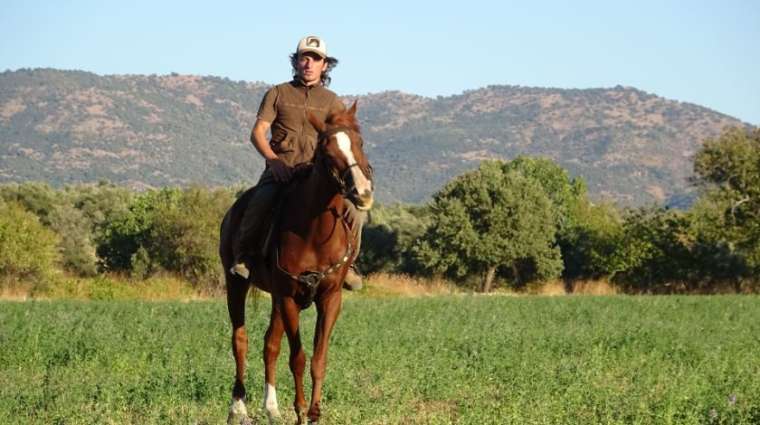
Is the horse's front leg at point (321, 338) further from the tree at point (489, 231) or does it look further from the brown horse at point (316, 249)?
the tree at point (489, 231)

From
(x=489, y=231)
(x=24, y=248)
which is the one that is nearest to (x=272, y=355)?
(x=24, y=248)

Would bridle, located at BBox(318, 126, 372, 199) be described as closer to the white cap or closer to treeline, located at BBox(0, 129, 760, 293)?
the white cap

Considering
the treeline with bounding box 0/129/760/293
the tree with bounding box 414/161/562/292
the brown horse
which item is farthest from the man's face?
the tree with bounding box 414/161/562/292

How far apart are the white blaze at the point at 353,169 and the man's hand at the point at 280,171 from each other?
1191 millimetres

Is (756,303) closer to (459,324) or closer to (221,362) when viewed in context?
(459,324)

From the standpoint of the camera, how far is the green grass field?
1032 centimetres

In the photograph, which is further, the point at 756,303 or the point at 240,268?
the point at 756,303

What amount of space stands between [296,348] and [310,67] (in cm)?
274

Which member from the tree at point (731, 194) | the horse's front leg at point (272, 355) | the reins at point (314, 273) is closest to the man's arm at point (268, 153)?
the reins at point (314, 273)

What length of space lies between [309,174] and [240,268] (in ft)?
4.26

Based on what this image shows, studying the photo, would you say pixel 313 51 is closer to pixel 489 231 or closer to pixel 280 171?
pixel 280 171

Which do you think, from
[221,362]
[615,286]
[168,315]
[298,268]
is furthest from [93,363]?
[615,286]

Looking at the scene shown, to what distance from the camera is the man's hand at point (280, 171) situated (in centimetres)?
1014

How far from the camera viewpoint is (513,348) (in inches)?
700
